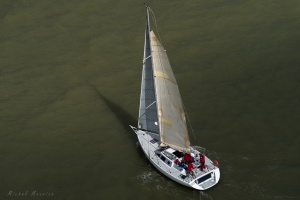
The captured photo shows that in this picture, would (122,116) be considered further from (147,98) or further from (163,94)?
(163,94)

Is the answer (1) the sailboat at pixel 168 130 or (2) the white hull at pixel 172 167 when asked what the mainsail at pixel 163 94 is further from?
(2) the white hull at pixel 172 167

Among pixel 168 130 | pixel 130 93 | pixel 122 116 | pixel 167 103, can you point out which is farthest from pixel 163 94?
pixel 130 93

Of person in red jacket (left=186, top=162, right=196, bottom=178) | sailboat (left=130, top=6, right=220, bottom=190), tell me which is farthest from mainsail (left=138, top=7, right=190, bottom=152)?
person in red jacket (left=186, top=162, right=196, bottom=178)

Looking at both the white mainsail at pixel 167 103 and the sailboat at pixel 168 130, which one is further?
the white mainsail at pixel 167 103

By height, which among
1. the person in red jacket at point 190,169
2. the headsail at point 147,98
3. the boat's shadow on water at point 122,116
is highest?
the headsail at point 147,98

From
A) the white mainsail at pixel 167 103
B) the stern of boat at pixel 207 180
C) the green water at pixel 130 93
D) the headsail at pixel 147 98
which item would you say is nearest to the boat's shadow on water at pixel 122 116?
the green water at pixel 130 93

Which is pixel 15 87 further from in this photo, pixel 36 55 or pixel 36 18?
pixel 36 18

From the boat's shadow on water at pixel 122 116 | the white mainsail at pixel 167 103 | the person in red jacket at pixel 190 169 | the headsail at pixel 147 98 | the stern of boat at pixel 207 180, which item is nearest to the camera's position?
the stern of boat at pixel 207 180
